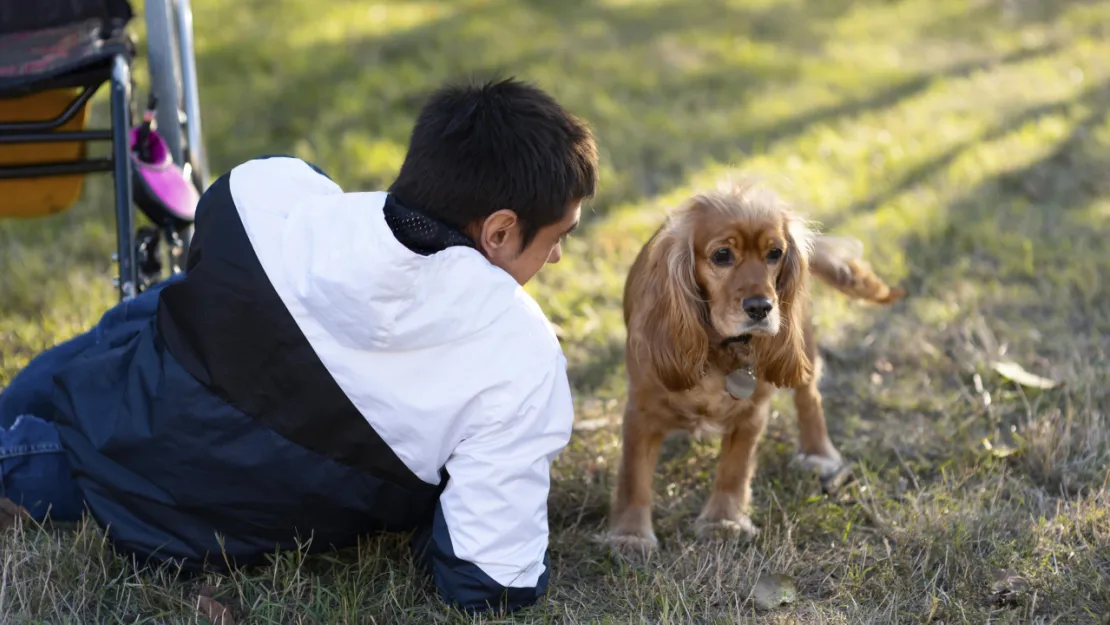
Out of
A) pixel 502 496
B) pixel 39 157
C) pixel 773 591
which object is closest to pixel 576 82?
pixel 39 157

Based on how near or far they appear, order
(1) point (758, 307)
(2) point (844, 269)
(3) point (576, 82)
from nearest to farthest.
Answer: (1) point (758, 307), (2) point (844, 269), (3) point (576, 82)

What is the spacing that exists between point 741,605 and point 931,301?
219 centimetres

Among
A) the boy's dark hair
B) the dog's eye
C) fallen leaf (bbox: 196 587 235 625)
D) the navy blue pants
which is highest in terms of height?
the boy's dark hair

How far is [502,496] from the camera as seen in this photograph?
2326mm

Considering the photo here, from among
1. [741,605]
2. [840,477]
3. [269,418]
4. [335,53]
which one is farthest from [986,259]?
[335,53]

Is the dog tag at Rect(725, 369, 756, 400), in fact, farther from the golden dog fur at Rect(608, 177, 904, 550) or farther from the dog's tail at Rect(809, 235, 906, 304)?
the dog's tail at Rect(809, 235, 906, 304)

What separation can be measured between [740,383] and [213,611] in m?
1.36

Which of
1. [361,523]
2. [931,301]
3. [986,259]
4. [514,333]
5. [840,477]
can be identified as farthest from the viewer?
[986,259]

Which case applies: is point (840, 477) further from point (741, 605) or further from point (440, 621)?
point (440, 621)

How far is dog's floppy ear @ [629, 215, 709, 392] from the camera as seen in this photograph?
2.71m

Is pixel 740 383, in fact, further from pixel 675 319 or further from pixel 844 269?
pixel 844 269

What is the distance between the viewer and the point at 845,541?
283 centimetres

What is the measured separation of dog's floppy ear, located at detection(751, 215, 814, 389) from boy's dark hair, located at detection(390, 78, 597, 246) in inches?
26.5

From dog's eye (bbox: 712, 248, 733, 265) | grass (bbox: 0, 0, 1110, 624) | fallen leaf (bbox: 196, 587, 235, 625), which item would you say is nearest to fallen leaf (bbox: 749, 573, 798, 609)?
grass (bbox: 0, 0, 1110, 624)
